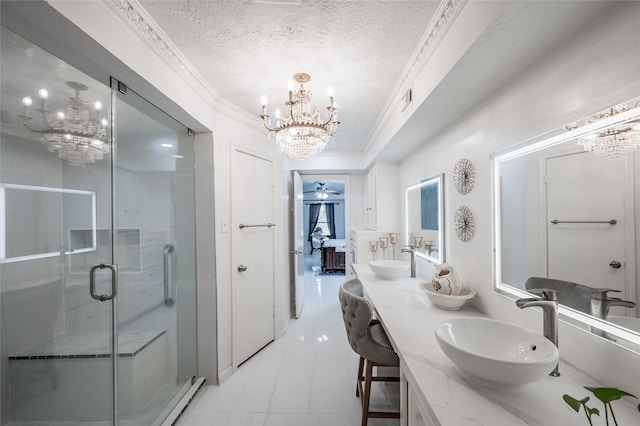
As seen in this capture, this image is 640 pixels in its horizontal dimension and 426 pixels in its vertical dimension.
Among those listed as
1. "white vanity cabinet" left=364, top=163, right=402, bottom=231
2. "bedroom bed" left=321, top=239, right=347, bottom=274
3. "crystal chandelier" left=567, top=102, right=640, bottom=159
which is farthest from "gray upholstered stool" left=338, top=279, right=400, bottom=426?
"bedroom bed" left=321, top=239, right=347, bottom=274

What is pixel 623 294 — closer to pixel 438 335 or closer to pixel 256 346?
pixel 438 335

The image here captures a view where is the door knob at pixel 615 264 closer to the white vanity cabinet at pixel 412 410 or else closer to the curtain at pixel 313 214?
the white vanity cabinet at pixel 412 410

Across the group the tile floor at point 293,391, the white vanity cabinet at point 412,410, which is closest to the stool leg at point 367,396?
the tile floor at point 293,391

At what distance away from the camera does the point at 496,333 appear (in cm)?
109

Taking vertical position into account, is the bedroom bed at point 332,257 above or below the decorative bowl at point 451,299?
below

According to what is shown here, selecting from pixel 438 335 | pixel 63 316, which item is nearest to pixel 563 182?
pixel 438 335

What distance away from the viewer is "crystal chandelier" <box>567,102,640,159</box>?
2.64 feet

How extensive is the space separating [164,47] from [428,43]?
150cm

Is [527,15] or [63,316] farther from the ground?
[527,15]

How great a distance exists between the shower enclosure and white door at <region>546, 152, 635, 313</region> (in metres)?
2.18

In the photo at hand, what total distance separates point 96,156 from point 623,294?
242 centimetres

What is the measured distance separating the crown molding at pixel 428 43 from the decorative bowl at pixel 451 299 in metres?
1.42

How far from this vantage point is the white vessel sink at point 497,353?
0.78m

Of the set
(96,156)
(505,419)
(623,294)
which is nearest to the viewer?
(505,419)
